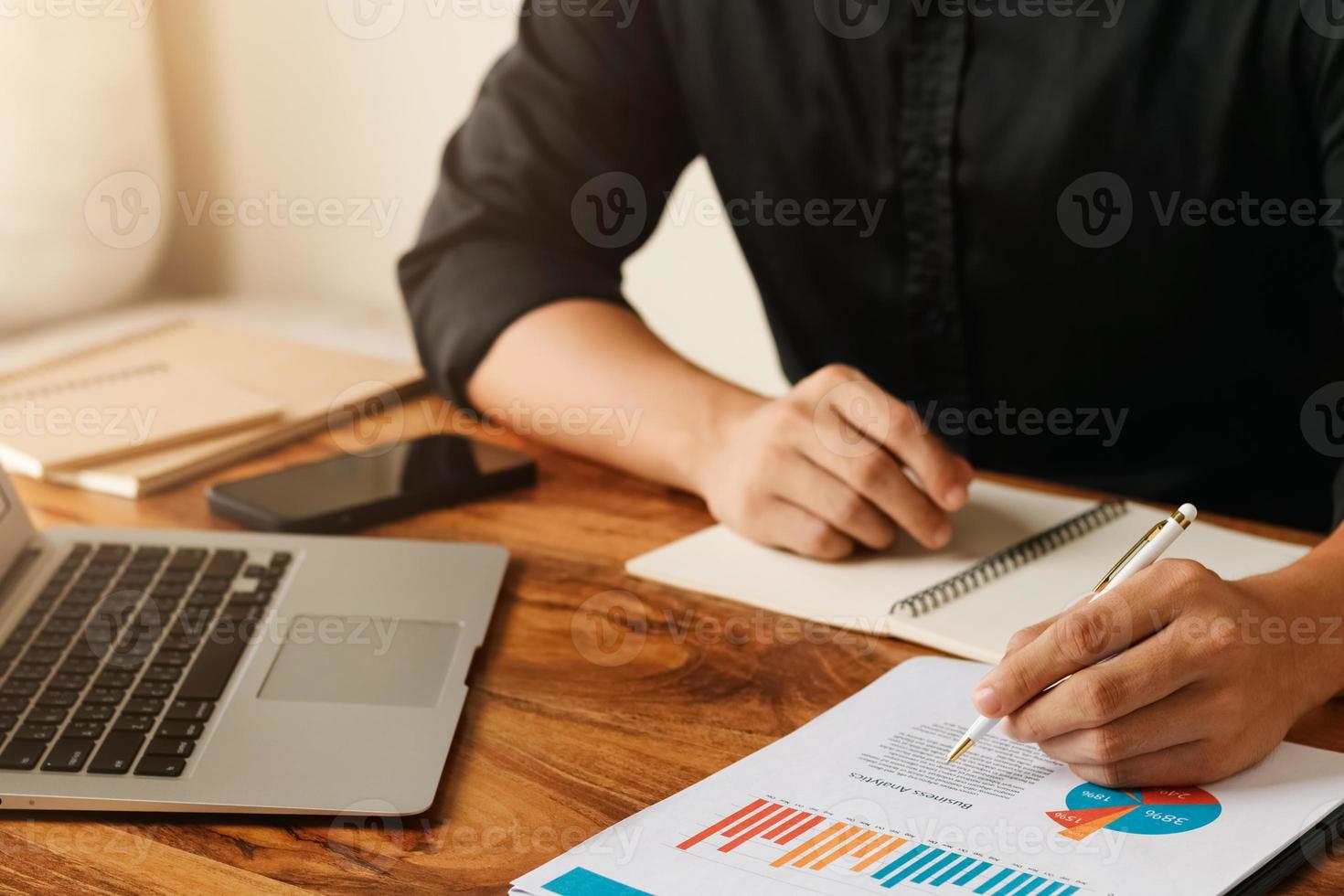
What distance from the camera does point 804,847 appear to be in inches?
24.1

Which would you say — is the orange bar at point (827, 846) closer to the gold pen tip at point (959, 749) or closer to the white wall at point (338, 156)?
the gold pen tip at point (959, 749)

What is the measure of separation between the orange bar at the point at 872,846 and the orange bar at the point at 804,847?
0.02 metres

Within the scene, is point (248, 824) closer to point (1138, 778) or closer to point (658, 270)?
point (1138, 778)

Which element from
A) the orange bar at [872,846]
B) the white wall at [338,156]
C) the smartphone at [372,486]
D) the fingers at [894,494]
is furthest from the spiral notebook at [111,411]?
the white wall at [338,156]

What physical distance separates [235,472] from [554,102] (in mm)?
484

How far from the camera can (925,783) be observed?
0.67 meters

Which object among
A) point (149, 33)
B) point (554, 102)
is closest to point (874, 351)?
point (554, 102)

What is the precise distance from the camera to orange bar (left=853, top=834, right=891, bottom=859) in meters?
0.60

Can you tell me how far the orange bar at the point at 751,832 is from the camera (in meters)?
0.61
